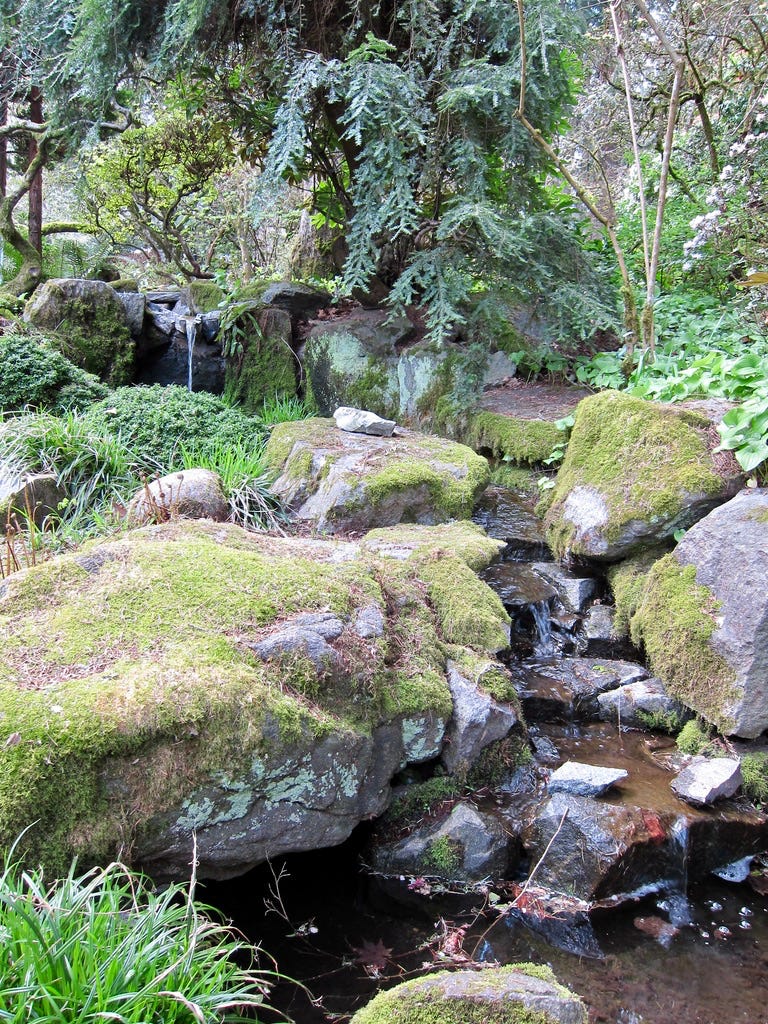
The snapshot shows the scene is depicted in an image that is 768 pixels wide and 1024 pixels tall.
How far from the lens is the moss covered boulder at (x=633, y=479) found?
14.3 ft

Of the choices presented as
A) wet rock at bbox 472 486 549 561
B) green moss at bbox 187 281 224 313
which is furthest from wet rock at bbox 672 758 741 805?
green moss at bbox 187 281 224 313

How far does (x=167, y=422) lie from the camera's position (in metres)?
5.75

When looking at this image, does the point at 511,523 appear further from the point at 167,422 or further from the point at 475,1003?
the point at 475,1003

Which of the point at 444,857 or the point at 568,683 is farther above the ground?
the point at 568,683

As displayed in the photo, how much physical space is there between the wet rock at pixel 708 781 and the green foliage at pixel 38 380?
209 inches

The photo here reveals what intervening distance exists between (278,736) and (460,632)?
129cm

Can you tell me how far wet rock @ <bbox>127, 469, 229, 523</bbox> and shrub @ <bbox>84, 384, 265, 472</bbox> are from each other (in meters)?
0.91

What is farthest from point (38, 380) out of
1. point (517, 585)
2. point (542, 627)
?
point (542, 627)

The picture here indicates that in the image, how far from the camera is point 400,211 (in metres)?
6.20

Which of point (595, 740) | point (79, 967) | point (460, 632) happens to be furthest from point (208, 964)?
point (595, 740)

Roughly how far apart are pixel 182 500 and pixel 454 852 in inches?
101

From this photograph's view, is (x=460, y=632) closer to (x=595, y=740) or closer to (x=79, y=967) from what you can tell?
(x=595, y=740)

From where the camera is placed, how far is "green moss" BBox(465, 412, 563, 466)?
6.02 m

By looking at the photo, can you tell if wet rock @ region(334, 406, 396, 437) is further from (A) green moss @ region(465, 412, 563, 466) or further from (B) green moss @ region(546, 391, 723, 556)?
(B) green moss @ region(546, 391, 723, 556)
